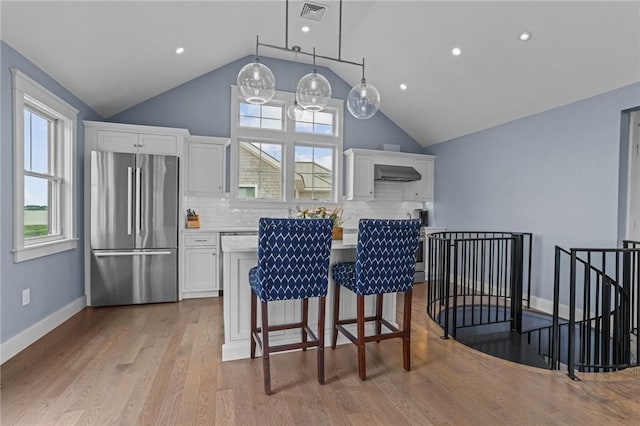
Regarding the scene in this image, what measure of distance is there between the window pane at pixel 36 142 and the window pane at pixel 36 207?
0.13 meters

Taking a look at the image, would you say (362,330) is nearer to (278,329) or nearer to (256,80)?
(278,329)

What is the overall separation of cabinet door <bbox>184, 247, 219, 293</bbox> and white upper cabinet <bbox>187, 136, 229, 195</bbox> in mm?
905

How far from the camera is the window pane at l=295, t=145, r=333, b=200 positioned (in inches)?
224

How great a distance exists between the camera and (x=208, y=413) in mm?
1938

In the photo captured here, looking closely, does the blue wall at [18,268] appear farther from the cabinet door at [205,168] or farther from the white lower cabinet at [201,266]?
the cabinet door at [205,168]

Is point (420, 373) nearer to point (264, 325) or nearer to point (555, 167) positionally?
point (264, 325)

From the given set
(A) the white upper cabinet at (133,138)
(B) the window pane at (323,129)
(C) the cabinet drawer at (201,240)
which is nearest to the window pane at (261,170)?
(B) the window pane at (323,129)

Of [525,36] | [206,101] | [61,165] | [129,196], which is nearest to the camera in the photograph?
[525,36]

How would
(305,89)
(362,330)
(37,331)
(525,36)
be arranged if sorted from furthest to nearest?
(525,36) → (37,331) → (305,89) → (362,330)

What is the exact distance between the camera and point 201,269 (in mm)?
4461

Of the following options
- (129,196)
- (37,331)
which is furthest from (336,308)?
(129,196)

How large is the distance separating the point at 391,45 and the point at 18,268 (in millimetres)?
4746

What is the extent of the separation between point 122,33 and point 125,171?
4.96ft

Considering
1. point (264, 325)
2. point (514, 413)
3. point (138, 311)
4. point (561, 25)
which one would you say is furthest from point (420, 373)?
point (561, 25)
